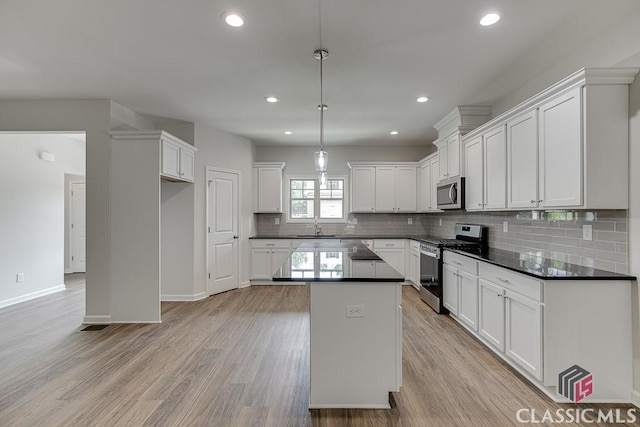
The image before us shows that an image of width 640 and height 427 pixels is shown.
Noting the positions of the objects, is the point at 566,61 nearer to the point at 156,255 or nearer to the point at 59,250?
the point at 156,255

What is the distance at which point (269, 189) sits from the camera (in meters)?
6.00

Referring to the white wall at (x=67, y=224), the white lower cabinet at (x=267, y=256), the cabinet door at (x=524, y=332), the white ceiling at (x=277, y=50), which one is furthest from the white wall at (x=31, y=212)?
the cabinet door at (x=524, y=332)

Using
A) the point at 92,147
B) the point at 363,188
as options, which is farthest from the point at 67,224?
the point at 363,188

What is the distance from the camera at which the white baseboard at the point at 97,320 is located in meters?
3.79

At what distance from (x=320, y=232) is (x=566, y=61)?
451cm

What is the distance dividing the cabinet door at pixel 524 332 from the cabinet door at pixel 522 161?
873 millimetres

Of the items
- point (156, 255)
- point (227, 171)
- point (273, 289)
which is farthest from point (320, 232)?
point (156, 255)

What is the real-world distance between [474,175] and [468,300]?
1488mm

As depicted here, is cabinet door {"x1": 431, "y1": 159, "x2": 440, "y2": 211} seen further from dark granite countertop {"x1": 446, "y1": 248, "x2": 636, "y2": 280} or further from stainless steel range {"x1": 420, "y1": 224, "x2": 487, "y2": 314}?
dark granite countertop {"x1": 446, "y1": 248, "x2": 636, "y2": 280}

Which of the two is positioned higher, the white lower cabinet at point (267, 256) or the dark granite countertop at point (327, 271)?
the dark granite countertop at point (327, 271)

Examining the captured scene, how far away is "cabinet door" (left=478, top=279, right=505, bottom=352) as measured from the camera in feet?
8.96

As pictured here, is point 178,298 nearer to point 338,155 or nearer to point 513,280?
point 338,155

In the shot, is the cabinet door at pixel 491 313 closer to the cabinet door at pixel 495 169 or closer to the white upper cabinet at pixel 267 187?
the cabinet door at pixel 495 169

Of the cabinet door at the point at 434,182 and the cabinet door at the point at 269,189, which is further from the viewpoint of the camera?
the cabinet door at the point at 269,189
